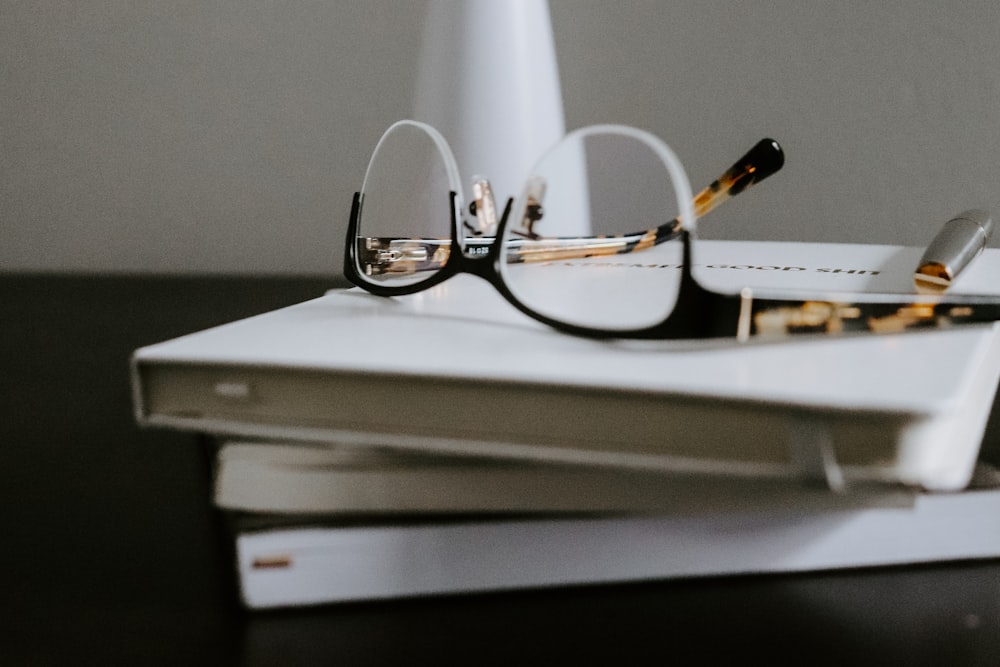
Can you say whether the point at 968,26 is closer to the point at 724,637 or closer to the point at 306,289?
the point at 306,289

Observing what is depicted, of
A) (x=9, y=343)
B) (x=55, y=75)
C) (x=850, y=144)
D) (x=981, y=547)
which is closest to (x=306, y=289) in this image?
(x=9, y=343)

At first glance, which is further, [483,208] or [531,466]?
[483,208]

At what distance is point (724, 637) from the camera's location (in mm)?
248

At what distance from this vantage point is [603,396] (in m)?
0.24

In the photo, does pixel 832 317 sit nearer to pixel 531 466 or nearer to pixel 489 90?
pixel 531 466

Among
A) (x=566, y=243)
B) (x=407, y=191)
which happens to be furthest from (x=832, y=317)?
(x=407, y=191)

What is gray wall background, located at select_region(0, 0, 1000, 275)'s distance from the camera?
893mm

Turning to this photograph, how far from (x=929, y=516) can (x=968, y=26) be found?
76 cm

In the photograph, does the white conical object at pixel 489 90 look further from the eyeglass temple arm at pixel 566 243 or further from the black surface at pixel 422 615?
the black surface at pixel 422 615

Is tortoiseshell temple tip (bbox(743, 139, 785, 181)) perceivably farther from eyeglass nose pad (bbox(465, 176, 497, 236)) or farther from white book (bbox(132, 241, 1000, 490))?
white book (bbox(132, 241, 1000, 490))

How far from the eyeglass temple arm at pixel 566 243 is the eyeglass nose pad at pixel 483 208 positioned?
4 centimetres

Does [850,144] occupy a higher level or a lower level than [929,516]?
higher

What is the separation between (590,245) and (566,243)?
0.08 feet

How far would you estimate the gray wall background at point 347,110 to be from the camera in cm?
89
